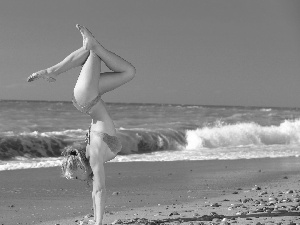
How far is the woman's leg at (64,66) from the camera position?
5.46 metres

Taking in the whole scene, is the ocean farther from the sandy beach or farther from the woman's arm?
the woman's arm

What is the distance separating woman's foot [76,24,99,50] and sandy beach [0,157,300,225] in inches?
109

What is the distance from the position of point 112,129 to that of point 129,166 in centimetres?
911

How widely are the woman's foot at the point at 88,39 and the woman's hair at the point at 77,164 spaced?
1.17 m

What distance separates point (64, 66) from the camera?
5.49m

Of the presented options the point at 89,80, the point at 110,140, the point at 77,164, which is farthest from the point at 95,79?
the point at 77,164

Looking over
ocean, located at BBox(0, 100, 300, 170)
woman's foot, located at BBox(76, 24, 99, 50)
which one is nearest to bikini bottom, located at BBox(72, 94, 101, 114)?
woman's foot, located at BBox(76, 24, 99, 50)

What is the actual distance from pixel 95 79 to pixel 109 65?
178mm

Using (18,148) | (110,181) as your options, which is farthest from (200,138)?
(110,181)

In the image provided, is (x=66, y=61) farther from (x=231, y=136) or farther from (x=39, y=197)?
(x=231, y=136)

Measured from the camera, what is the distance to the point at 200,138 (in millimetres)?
25672

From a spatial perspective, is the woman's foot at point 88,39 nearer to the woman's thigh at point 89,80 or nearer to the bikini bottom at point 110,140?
the woman's thigh at point 89,80

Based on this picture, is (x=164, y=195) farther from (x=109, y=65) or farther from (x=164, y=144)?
(x=164, y=144)

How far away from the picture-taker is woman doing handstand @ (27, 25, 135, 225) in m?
5.47
